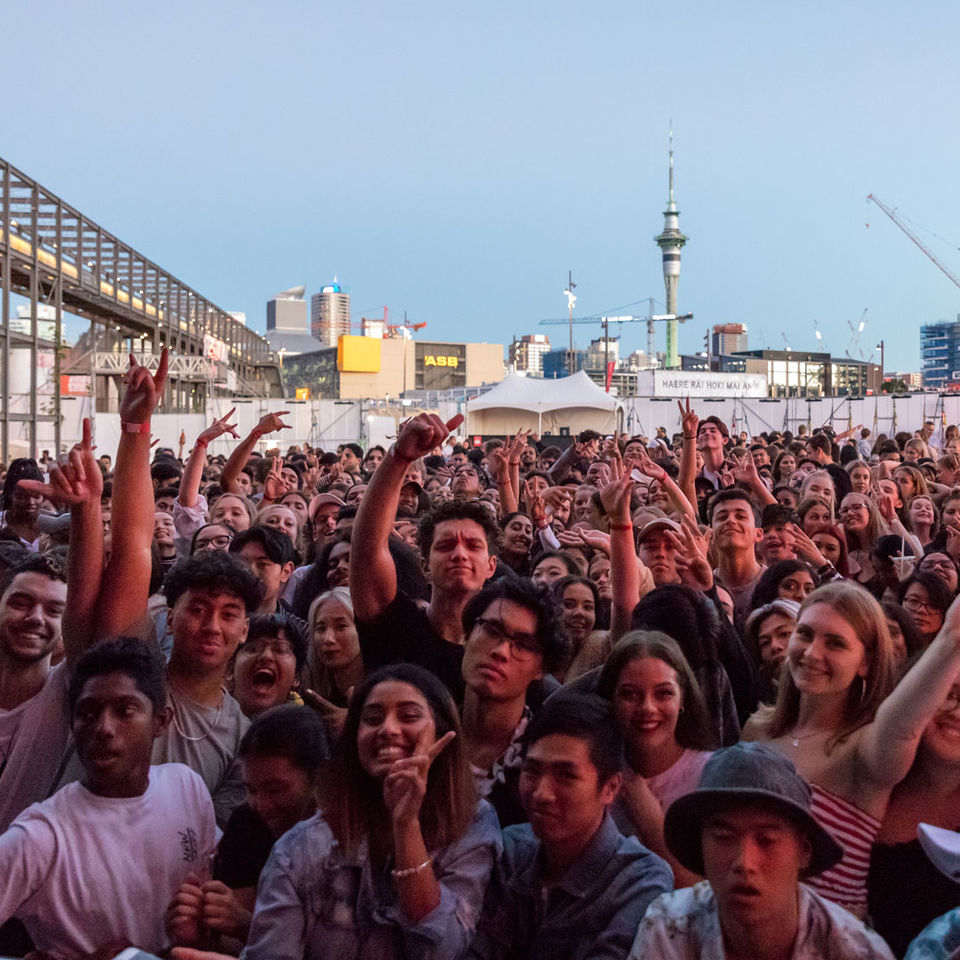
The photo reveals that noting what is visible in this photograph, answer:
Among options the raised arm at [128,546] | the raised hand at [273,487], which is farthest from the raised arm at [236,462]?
the raised arm at [128,546]

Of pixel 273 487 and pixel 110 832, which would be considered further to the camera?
pixel 273 487

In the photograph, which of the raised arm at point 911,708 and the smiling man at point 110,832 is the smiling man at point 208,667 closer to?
the smiling man at point 110,832

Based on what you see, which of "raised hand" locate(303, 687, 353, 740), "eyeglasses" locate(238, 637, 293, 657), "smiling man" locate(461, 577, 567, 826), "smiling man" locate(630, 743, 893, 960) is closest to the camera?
"smiling man" locate(630, 743, 893, 960)

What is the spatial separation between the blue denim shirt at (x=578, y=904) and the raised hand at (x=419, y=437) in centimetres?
143

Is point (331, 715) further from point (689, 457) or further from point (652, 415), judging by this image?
point (652, 415)

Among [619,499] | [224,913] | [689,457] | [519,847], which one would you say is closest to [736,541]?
[619,499]

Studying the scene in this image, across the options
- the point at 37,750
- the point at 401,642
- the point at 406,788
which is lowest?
the point at 37,750

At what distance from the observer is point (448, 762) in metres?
2.72

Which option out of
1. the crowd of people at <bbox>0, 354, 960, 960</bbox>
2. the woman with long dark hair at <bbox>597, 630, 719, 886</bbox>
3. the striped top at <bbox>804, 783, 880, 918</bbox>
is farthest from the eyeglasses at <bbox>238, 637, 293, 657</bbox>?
the striped top at <bbox>804, 783, 880, 918</bbox>

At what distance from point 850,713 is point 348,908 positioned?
1553 millimetres

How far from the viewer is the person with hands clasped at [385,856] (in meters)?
2.51

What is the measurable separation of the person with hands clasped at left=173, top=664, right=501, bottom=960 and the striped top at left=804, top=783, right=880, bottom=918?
2.81ft

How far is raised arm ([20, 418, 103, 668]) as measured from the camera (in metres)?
3.34

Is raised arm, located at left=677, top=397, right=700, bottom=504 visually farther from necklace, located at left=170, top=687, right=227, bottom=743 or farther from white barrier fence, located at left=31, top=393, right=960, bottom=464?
white barrier fence, located at left=31, top=393, right=960, bottom=464
